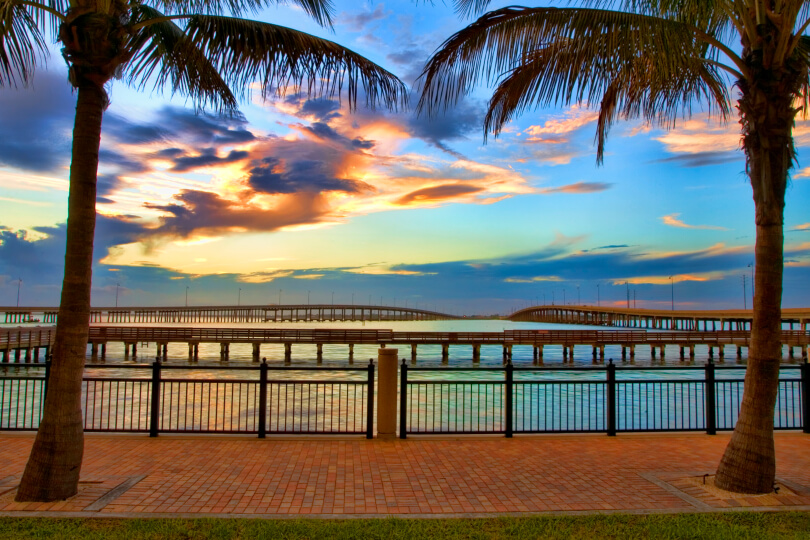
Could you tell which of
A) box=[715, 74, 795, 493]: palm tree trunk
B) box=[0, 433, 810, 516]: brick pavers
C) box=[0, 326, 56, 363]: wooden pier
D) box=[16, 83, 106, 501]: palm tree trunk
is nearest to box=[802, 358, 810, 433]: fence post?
box=[0, 433, 810, 516]: brick pavers

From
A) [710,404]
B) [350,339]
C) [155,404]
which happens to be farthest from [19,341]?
[710,404]

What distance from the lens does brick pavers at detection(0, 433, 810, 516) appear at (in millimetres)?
5930

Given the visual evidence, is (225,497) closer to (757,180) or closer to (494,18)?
(494,18)

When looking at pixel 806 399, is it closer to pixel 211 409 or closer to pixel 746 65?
pixel 746 65

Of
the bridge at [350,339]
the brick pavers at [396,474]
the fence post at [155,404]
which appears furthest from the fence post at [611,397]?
the bridge at [350,339]

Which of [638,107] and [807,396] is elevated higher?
[638,107]

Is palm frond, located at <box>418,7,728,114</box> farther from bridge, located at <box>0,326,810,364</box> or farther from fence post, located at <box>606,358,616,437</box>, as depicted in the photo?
bridge, located at <box>0,326,810,364</box>

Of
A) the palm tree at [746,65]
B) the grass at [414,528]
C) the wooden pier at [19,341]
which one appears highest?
the palm tree at [746,65]

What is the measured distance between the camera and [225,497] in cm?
612

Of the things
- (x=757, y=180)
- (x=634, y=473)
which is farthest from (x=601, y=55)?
(x=634, y=473)

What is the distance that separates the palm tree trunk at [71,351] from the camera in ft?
19.8

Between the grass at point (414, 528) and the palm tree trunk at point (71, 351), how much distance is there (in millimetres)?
715

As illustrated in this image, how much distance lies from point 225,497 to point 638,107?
8723 millimetres

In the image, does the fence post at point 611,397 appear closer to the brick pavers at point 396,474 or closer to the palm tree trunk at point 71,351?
the brick pavers at point 396,474
